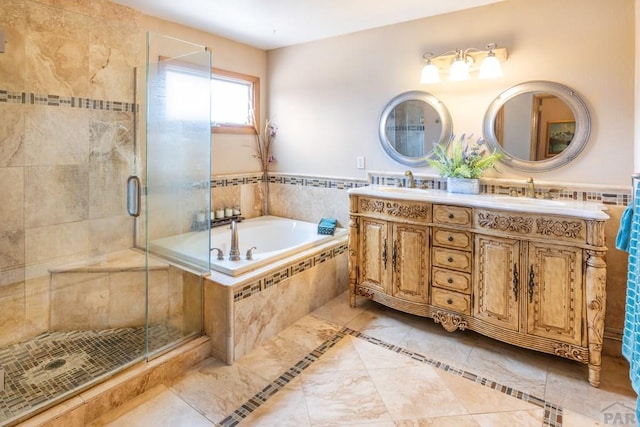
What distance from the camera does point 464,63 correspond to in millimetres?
2758

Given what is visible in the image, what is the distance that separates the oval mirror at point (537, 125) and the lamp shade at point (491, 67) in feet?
0.58

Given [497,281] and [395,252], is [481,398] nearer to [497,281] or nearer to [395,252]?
[497,281]

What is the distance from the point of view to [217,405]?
6.32 feet

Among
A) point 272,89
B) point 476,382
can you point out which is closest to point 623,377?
point 476,382

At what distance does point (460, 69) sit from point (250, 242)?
232cm

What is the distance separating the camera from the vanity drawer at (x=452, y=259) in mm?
2439

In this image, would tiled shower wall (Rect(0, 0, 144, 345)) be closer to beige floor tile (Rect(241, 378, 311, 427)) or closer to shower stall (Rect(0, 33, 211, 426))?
shower stall (Rect(0, 33, 211, 426))

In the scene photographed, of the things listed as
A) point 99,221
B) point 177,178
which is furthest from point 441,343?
point 99,221

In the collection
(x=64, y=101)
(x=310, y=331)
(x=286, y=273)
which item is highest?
(x=64, y=101)

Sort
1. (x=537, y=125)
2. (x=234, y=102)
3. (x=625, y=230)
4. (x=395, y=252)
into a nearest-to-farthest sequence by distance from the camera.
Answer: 1. (x=625, y=230)
2. (x=537, y=125)
3. (x=395, y=252)
4. (x=234, y=102)

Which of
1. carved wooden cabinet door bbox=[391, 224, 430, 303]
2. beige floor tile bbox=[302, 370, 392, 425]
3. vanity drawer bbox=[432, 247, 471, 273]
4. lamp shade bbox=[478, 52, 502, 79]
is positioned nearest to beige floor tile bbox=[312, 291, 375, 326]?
carved wooden cabinet door bbox=[391, 224, 430, 303]

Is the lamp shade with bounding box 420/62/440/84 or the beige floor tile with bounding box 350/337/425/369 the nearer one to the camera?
the beige floor tile with bounding box 350/337/425/369

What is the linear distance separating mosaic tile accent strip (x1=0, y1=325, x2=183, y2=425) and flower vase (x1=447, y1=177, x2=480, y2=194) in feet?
7.15

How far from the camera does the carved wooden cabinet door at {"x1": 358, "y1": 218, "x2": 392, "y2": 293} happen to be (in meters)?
2.78
